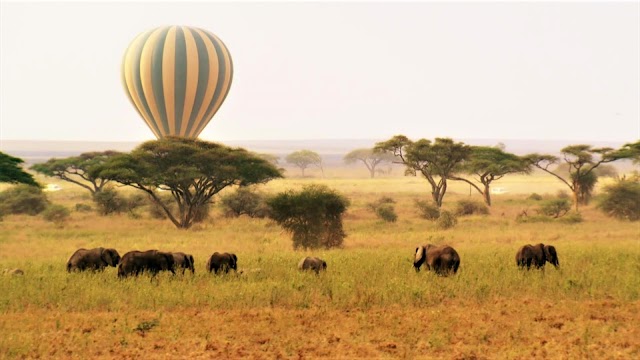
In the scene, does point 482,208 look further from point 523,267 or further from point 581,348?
point 581,348

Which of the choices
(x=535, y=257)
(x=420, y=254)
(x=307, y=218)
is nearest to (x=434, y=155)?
(x=307, y=218)

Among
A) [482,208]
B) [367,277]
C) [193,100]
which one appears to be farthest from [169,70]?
[367,277]

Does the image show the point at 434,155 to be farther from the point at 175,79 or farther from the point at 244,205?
the point at 175,79

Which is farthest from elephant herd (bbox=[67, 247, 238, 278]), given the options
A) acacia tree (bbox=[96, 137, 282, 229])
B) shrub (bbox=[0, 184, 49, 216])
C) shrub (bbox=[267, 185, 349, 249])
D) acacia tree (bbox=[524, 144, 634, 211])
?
shrub (bbox=[0, 184, 49, 216])

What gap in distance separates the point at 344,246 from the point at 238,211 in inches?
800

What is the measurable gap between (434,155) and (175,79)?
2508 cm

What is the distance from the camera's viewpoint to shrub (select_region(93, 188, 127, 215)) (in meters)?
48.3

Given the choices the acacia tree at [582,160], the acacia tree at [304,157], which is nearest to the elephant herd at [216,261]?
the acacia tree at [582,160]

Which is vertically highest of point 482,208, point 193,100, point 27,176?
point 193,100

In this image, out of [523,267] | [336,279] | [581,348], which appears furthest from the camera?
[523,267]

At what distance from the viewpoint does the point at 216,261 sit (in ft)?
53.7

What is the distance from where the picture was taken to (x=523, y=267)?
16.3m

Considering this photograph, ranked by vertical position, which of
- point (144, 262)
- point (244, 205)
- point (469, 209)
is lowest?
point (469, 209)

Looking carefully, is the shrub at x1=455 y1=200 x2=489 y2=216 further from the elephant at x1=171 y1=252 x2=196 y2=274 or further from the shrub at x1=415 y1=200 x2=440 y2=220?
the elephant at x1=171 y1=252 x2=196 y2=274
